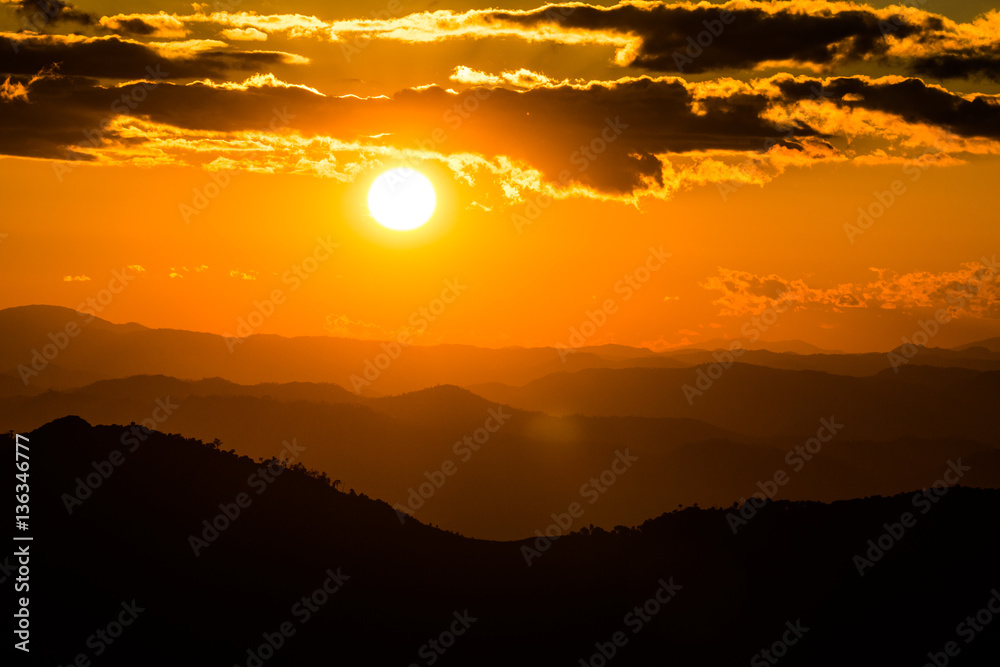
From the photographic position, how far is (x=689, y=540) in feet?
261

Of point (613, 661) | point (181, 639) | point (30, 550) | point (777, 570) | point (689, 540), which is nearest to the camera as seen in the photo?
point (181, 639)

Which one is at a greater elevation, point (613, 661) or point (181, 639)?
point (181, 639)

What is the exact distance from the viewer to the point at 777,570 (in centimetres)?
7375

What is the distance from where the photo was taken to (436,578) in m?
72.6

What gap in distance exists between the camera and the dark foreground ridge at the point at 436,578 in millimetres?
58188

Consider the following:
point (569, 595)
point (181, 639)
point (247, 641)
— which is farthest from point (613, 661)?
point (181, 639)

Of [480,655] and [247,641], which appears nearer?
[247,641]

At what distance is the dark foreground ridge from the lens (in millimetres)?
58188

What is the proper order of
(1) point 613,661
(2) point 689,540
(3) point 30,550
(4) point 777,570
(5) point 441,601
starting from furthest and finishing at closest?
(2) point 689,540, (4) point 777,570, (5) point 441,601, (1) point 613,661, (3) point 30,550

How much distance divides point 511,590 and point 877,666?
28.1 metres

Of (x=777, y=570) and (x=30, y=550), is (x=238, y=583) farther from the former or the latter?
(x=777, y=570)

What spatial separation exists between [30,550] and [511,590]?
36.1 meters

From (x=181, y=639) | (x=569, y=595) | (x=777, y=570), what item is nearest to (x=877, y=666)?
(x=777, y=570)

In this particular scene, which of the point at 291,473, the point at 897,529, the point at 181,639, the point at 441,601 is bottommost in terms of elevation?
the point at 897,529
